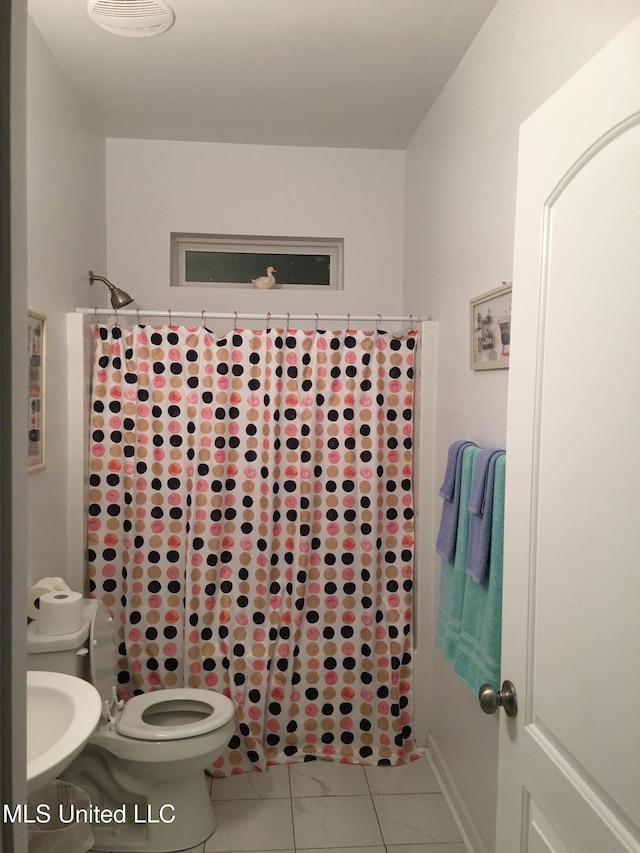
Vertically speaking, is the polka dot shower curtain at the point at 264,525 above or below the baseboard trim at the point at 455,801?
above

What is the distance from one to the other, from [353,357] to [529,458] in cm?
150

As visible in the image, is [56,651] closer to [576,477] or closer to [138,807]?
[138,807]

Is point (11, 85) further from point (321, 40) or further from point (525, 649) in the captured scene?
point (321, 40)

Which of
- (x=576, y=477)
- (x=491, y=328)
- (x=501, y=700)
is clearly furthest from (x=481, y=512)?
(x=576, y=477)

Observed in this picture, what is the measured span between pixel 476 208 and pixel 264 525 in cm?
140

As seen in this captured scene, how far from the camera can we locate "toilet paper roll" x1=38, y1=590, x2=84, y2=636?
1994 millimetres

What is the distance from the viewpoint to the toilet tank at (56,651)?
77.5 inches

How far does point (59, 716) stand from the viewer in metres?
1.41

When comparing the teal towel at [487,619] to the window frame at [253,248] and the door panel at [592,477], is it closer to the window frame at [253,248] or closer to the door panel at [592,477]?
the door panel at [592,477]

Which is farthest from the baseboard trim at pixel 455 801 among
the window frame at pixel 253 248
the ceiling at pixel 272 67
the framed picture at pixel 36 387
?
the ceiling at pixel 272 67

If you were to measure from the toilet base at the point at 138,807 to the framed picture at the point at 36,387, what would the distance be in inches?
38.7

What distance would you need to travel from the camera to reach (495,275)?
1.96 m

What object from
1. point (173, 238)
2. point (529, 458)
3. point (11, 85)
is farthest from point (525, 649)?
point (173, 238)

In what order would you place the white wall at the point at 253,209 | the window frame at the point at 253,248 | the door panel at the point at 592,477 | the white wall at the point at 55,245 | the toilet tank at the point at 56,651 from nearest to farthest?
the door panel at the point at 592,477 < the toilet tank at the point at 56,651 < the white wall at the point at 55,245 < the white wall at the point at 253,209 < the window frame at the point at 253,248
